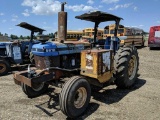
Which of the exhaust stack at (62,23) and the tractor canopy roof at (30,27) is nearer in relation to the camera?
the exhaust stack at (62,23)

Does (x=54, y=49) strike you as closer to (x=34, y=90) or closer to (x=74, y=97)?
(x=74, y=97)

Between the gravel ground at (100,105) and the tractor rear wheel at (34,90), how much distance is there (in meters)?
0.16

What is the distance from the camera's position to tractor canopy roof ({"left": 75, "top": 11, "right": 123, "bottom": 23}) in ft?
18.5

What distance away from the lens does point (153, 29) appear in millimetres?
19094

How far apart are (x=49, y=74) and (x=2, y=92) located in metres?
2.45

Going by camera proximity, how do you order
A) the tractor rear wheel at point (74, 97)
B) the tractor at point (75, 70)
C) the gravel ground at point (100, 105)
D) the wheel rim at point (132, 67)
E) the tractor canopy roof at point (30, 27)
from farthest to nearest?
the tractor canopy roof at point (30, 27) < the wheel rim at point (132, 67) < the gravel ground at point (100, 105) < the tractor at point (75, 70) < the tractor rear wheel at point (74, 97)

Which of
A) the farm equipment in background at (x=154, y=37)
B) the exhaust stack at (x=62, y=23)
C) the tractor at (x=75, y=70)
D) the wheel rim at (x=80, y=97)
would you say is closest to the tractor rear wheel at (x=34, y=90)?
the tractor at (x=75, y=70)

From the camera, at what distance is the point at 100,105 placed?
507cm

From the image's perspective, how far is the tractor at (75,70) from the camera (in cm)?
434

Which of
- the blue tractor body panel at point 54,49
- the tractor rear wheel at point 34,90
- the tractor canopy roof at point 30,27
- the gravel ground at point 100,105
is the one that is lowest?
the gravel ground at point 100,105

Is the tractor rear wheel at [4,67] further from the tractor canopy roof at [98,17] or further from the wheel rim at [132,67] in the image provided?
the wheel rim at [132,67]

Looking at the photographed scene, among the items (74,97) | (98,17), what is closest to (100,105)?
(74,97)

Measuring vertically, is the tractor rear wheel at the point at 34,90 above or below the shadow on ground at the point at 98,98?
above

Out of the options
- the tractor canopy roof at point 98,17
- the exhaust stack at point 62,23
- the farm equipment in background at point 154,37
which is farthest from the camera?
the farm equipment in background at point 154,37
